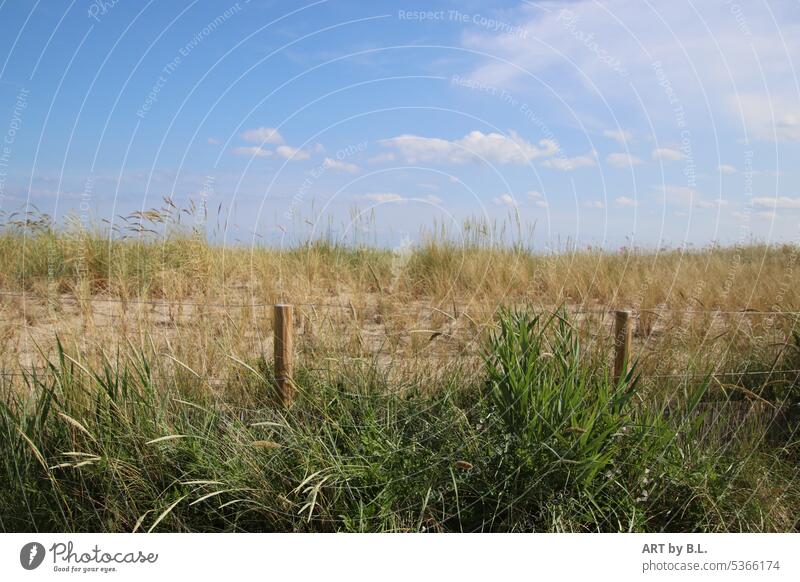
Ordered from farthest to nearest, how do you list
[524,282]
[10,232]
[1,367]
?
[10,232] < [524,282] < [1,367]

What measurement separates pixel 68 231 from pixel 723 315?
24.6 feet

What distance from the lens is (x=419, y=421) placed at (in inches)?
131

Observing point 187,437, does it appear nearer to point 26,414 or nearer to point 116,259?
point 26,414

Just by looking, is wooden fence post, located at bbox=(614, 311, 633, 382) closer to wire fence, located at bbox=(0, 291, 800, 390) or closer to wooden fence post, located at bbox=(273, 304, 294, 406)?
wire fence, located at bbox=(0, 291, 800, 390)

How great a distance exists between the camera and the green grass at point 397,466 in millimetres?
2842

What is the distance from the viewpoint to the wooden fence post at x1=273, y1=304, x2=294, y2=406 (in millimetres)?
3756

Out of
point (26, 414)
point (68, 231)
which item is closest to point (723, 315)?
point (26, 414)

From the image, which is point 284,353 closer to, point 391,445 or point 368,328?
point 391,445

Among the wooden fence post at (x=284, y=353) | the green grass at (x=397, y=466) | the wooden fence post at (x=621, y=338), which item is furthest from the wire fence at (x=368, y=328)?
the green grass at (x=397, y=466)

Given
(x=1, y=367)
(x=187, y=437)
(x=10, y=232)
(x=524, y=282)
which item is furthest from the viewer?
(x=10, y=232)

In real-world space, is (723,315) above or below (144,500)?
above

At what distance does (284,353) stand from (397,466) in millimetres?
1150

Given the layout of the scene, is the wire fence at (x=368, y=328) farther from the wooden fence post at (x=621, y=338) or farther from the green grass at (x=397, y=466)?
the green grass at (x=397, y=466)

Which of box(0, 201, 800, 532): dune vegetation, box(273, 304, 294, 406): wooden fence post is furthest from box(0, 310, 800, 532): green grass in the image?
box(273, 304, 294, 406): wooden fence post
